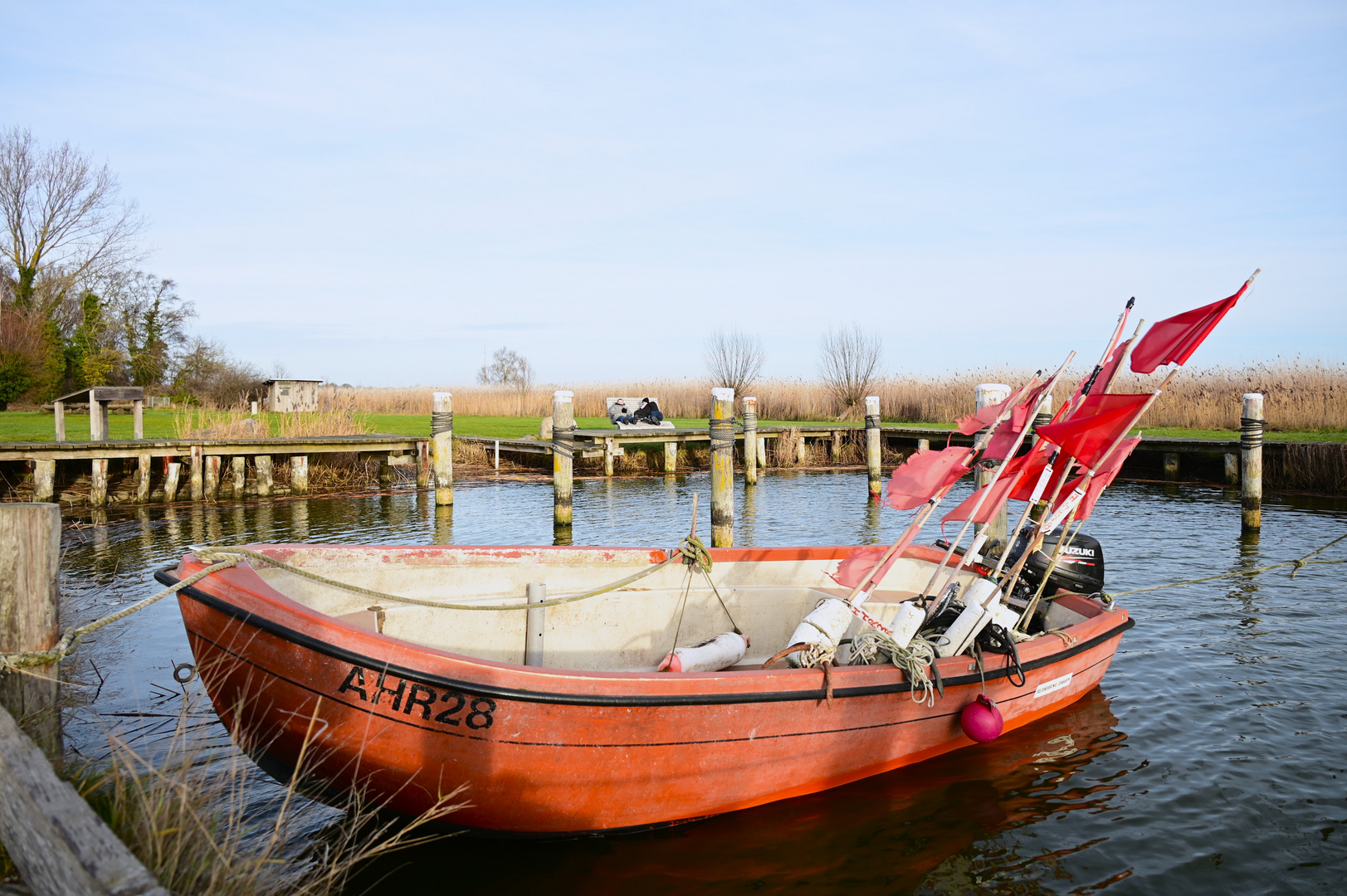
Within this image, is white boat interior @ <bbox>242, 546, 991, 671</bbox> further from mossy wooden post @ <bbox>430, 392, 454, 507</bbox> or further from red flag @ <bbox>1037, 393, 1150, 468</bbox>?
mossy wooden post @ <bbox>430, 392, 454, 507</bbox>

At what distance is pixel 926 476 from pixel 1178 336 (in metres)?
1.73

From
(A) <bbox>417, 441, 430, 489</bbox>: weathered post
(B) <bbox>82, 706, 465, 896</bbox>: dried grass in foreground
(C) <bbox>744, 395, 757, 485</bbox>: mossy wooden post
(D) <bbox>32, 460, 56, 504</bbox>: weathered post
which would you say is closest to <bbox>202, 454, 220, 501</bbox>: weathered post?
(D) <bbox>32, 460, 56, 504</bbox>: weathered post

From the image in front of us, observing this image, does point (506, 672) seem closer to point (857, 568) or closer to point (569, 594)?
point (569, 594)

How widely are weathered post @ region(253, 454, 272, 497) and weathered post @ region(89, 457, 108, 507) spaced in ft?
7.45

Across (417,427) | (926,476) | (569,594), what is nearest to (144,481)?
(417,427)

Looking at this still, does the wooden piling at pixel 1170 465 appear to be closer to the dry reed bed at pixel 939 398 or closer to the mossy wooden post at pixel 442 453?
the dry reed bed at pixel 939 398

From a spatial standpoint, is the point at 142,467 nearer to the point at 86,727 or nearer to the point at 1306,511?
the point at 86,727

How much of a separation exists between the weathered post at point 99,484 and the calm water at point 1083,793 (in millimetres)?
5281

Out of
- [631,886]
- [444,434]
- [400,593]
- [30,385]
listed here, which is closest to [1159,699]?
[631,886]

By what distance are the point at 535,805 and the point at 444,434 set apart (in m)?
10.8

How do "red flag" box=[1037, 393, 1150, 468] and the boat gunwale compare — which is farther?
"red flag" box=[1037, 393, 1150, 468]

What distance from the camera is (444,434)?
1416 cm

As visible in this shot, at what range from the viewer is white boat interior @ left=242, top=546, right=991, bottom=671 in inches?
207

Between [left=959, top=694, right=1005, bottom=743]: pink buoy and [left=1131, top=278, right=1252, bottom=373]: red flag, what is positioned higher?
[left=1131, top=278, right=1252, bottom=373]: red flag
